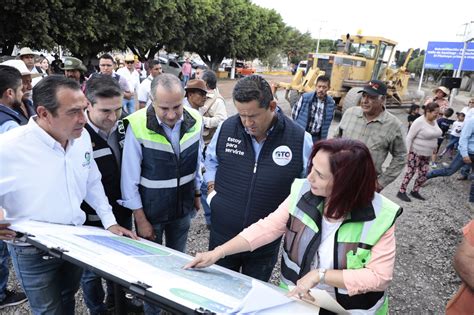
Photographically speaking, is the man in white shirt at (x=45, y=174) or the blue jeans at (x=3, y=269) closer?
the man in white shirt at (x=45, y=174)

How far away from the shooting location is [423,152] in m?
5.21

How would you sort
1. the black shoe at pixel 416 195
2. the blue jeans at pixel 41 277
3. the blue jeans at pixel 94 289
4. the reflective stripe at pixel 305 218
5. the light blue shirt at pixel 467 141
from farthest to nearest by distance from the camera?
the black shoe at pixel 416 195, the light blue shirt at pixel 467 141, the blue jeans at pixel 94 289, the blue jeans at pixel 41 277, the reflective stripe at pixel 305 218

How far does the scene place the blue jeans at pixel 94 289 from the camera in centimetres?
236

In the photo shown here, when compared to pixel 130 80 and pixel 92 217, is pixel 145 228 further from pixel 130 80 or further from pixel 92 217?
pixel 130 80

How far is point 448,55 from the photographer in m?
13.4

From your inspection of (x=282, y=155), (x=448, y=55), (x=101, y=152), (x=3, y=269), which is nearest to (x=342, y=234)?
(x=282, y=155)

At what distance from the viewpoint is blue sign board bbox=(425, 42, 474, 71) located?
12.3 metres

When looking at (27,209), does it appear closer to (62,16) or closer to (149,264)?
(149,264)

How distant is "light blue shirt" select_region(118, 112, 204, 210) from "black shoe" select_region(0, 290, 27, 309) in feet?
4.44

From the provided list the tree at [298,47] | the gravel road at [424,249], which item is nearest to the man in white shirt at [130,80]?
the gravel road at [424,249]

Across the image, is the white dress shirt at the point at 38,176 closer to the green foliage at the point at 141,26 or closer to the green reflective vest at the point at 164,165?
the green reflective vest at the point at 164,165

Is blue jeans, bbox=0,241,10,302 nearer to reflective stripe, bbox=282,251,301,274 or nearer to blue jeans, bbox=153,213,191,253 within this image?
blue jeans, bbox=153,213,191,253

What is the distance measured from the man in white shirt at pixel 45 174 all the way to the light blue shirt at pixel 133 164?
31 centimetres

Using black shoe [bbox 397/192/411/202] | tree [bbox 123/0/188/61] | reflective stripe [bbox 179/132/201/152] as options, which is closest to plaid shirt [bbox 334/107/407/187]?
reflective stripe [bbox 179/132/201/152]
